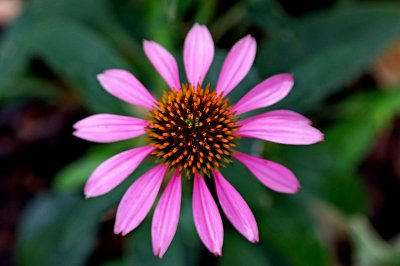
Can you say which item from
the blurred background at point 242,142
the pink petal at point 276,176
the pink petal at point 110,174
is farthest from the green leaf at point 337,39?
the pink petal at point 110,174

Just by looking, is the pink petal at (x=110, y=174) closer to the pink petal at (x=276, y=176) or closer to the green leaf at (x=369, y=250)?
the pink petal at (x=276, y=176)

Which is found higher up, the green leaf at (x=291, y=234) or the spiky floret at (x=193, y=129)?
the spiky floret at (x=193, y=129)

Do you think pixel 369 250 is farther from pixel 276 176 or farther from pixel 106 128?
pixel 106 128

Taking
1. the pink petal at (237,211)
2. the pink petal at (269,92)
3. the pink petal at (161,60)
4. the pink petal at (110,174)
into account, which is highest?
the pink petal at (161,60)

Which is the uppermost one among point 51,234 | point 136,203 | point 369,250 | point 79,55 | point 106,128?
point 79,55

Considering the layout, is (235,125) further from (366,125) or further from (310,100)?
(366,125)

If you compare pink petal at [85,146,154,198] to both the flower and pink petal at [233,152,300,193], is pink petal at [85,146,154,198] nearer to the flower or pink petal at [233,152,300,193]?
the flower

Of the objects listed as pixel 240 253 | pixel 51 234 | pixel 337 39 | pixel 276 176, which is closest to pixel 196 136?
pixel 276 176
